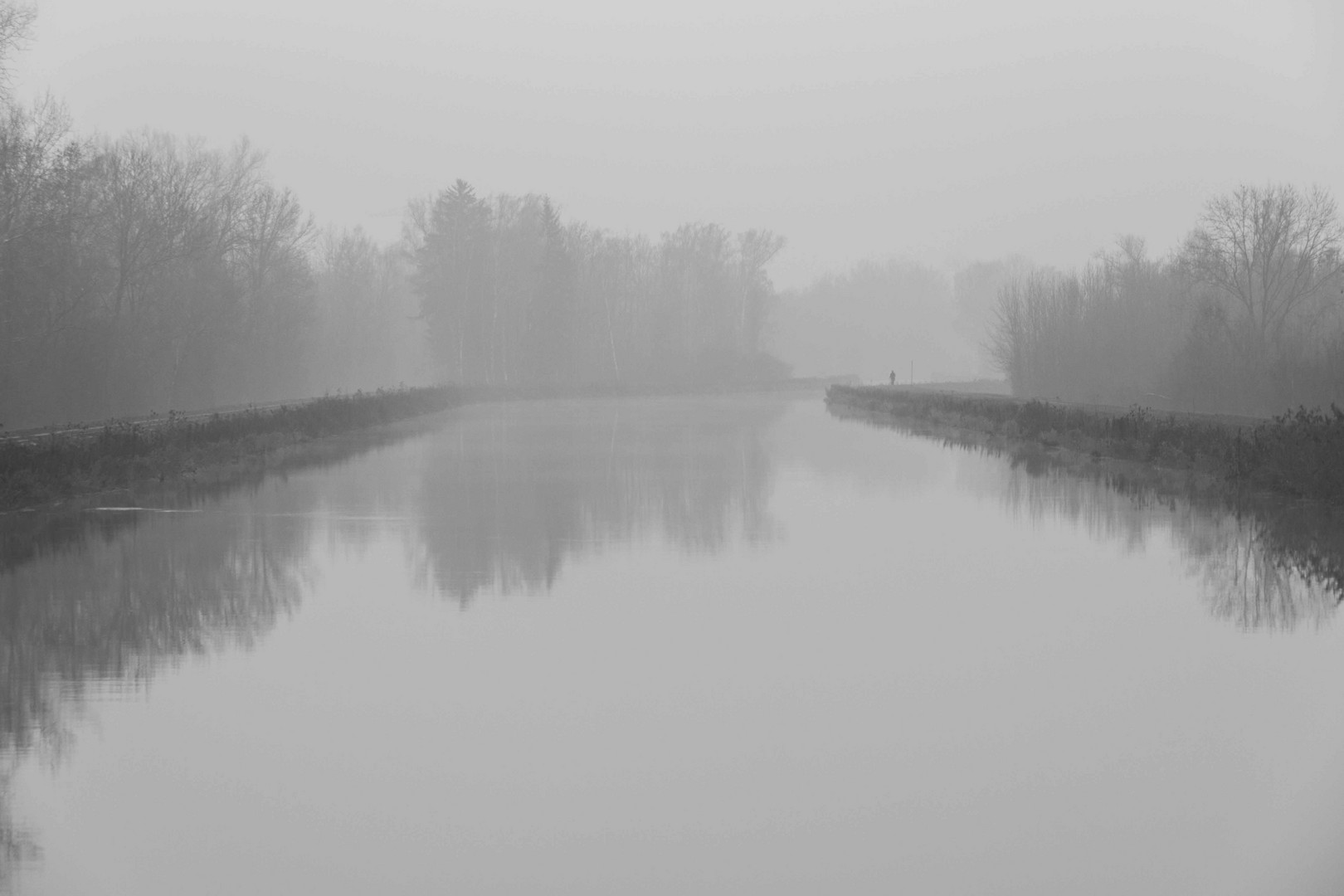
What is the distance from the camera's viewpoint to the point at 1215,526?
18.6 meters

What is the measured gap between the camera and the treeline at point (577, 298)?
96188 mm

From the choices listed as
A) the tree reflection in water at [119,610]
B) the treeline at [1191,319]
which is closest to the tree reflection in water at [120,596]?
the tree reflection in water at [119,610]

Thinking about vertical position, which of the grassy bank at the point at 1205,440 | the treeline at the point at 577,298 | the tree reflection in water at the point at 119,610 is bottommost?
the tree reflection in water at the point at 119,610

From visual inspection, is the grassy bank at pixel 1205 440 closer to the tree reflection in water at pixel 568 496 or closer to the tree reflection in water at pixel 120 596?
the tree reflection in water at pixel 568 496

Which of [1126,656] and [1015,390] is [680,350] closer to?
[1015,390]

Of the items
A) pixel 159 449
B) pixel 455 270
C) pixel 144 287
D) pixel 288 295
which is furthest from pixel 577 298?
pixel 159 449

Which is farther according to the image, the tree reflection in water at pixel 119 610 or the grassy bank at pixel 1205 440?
the grassy bank at pixel 1205 440

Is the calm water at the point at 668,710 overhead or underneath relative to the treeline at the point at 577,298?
underneath

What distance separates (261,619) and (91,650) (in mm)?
1638

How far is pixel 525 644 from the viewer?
10.8 metres

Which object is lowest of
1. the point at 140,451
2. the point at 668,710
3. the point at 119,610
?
the point at 668,710

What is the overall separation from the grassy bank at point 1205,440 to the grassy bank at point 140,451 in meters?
18.4

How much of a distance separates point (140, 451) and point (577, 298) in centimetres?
8078

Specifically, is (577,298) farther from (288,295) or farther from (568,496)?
(568,496)
